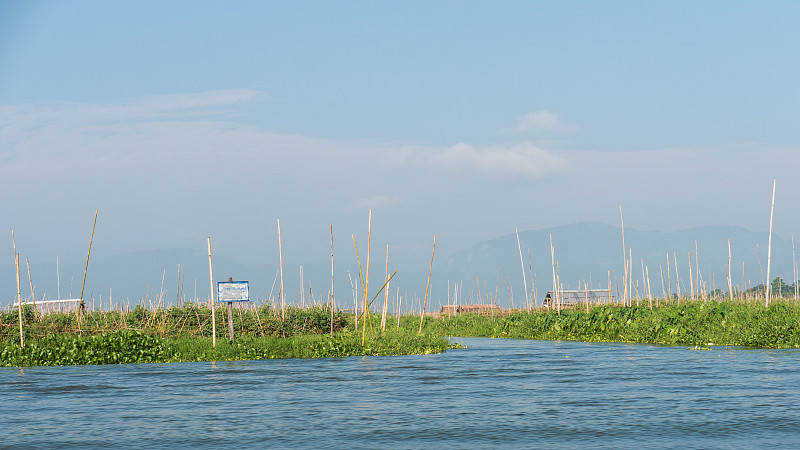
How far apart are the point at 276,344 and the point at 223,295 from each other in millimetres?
2606

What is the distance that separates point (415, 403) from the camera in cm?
1631

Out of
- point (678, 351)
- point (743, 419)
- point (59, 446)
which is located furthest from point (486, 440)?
point (678, 351)

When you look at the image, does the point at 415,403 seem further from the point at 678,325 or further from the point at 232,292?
the point at 678,325

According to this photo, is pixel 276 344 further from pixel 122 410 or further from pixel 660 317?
pixel 660 317

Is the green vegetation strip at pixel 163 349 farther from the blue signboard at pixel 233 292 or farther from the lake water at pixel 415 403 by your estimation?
the blue signboard at pixel 233 292

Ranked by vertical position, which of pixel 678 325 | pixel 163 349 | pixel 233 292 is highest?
pixel 233 292

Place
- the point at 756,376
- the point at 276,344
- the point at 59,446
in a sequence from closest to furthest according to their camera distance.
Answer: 1. the point at 59,446
2. the point at 756,376
3. the point at 276,344

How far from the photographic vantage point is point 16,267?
81.0 feet

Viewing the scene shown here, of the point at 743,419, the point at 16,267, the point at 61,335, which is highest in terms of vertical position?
the point at 16,267

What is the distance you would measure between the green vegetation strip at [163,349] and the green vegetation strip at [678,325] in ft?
16.3

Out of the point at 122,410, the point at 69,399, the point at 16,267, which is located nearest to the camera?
the point at 122,410

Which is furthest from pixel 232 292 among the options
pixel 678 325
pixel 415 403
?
pixel 678 325

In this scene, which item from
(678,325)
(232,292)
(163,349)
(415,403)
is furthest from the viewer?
(678,325)

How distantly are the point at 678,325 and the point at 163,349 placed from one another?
19766mm
